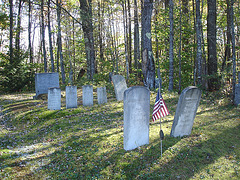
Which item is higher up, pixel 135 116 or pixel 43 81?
pixel 43 81

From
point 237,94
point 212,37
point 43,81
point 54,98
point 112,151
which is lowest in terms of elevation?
point 112,151

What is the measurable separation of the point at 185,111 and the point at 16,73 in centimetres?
1872

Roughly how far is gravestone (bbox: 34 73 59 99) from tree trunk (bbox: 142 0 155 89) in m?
6.34

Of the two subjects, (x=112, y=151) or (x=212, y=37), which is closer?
(x=112, y=151)

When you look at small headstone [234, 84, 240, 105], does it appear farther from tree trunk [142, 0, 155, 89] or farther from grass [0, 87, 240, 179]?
tree trunk [142, 0, 155, 89]

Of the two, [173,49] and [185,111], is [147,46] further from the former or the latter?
[185,111]

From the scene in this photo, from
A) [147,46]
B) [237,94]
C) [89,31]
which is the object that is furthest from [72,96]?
[89,31]

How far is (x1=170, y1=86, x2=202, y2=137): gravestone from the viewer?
19.2 ft

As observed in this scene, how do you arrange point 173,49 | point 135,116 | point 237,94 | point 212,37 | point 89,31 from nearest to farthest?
point 135,116 < point 237,94 < point 212,37 < point 173,49 < point 89,31

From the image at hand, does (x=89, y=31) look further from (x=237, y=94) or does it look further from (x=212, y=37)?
(x=237, y=94)

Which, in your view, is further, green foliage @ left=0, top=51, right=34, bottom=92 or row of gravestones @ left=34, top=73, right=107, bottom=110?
green foliage @ left=0, top=51, right=34, bottom=92

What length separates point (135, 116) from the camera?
18.0 ft

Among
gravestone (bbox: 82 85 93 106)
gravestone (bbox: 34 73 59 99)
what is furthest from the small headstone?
gravestone (bbox: 34 73 59 99)

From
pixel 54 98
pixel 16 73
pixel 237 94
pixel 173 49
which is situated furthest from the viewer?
pixel 16 73
